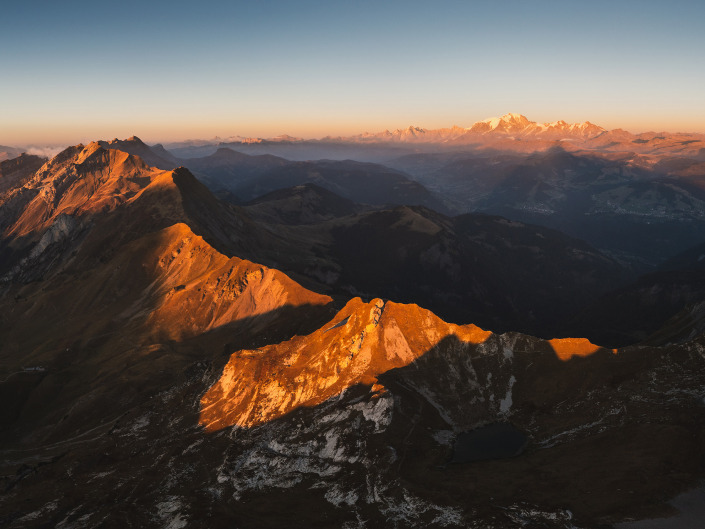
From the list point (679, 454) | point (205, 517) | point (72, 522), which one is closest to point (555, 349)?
point (679, 454)

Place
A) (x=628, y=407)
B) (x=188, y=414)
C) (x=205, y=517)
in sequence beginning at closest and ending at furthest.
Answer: (x=205, y=517)
(x=628, y=407)
(x=188, y=414)

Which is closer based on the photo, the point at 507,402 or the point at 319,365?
the point at 507,402

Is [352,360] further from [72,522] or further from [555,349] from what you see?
[72,522]

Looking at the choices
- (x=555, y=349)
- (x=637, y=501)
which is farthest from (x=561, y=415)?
(x=637, y=501)

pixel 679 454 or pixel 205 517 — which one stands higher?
pixel 679 454

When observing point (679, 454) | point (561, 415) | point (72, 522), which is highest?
point (679, 454)

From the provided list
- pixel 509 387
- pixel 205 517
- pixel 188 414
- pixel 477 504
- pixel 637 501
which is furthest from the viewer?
pixel 188 414

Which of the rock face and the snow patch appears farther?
the rock face

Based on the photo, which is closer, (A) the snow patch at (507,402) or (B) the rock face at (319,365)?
(A) the snow patch at (507,402)

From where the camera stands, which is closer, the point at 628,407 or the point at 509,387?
the point at 628,407

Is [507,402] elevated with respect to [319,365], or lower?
lower
